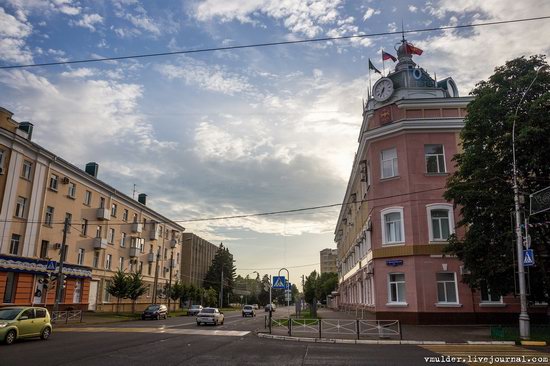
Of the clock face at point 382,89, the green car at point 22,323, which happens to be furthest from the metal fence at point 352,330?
the clock face at point 382,89

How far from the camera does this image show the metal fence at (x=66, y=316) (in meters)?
32.1

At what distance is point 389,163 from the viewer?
30844mm

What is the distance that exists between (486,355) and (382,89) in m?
23.3

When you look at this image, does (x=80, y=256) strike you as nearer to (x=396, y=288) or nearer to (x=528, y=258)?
(x=396, y=288)

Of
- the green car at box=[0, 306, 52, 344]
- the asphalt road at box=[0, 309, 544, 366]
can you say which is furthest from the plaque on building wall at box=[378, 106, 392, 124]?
the green car at box=[0, 306, 52, 344]

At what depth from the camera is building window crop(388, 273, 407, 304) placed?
92.6 ft

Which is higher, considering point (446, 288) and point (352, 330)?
point (446, 288)

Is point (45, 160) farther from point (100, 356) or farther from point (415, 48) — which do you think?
point (415, 48)

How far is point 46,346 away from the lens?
16.5m

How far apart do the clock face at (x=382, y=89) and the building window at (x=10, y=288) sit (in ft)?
105

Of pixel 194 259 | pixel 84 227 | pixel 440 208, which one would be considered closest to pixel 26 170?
pixel 84 227

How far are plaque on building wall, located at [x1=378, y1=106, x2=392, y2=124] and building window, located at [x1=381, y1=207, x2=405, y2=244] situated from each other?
636 cm

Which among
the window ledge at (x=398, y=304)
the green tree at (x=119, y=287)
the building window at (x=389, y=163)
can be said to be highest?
the building window at (x=389, y=163)

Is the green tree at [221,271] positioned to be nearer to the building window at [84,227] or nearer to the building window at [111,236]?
the building window at [111,236]
